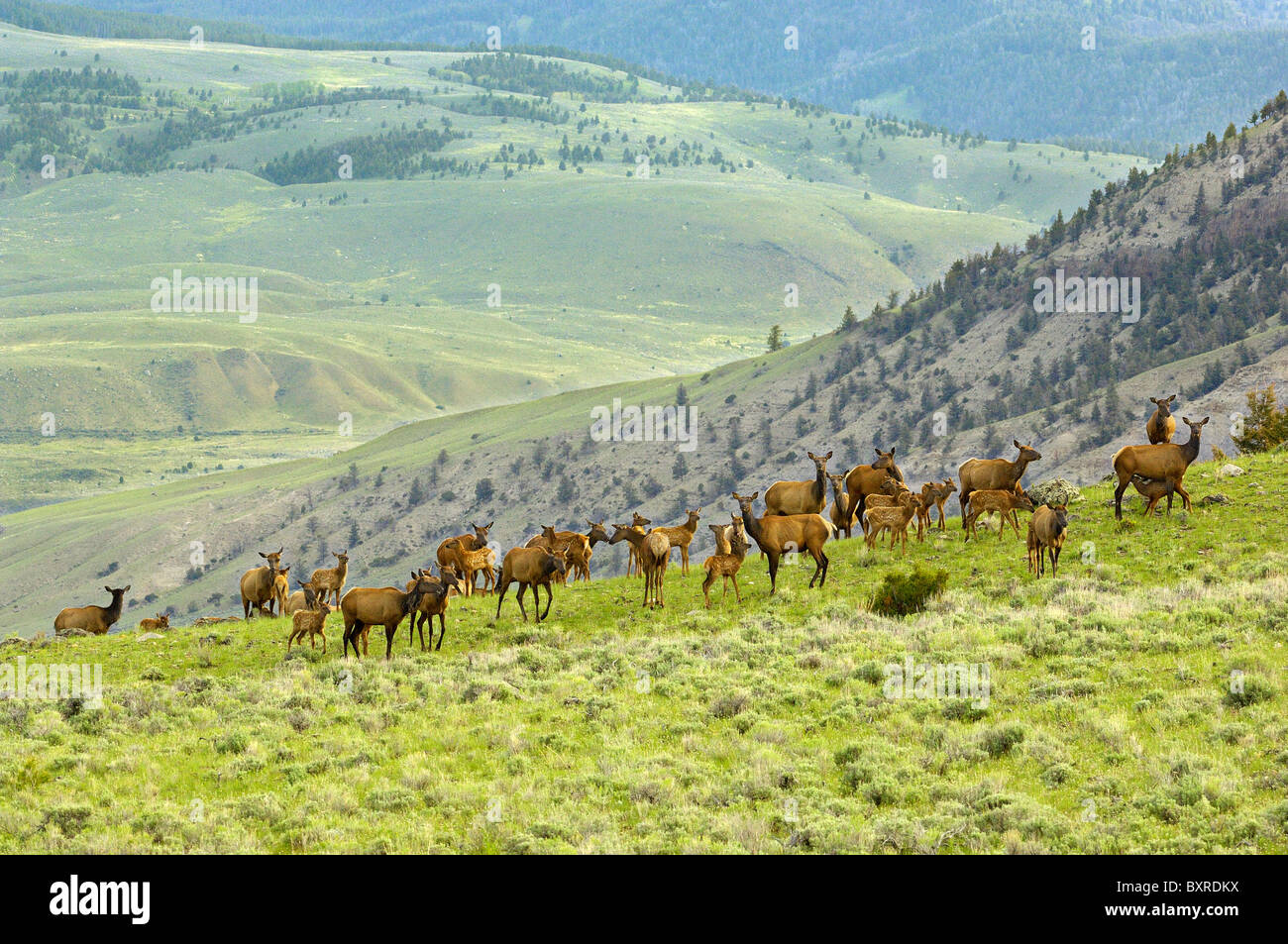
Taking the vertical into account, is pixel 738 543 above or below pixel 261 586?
above

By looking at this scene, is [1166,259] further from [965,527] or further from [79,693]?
[79,693]

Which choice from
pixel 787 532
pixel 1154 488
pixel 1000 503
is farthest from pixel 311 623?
pixel 1154 488

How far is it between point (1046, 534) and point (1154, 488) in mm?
4111

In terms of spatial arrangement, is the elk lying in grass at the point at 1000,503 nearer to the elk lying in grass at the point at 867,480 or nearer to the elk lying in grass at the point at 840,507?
the elk lying in grass at the point at 867,480

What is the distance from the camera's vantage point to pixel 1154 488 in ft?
85.7

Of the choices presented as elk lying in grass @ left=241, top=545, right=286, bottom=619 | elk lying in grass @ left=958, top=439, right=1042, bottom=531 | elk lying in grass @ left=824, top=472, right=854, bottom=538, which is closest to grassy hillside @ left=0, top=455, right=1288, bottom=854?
elk lying in grass @ left=958, top=439, right=1042, bottom=531

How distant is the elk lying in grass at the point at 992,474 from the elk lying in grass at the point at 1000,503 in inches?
12.4

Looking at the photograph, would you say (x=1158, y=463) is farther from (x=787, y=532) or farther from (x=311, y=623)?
(x=311, y=623)

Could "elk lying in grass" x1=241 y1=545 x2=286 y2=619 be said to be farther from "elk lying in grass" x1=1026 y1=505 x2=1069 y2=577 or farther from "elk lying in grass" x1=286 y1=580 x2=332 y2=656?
"elk lying in grass" x1=1026 y1=505 x2=1069 y2=577

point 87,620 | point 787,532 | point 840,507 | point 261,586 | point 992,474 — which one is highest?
point 992,474

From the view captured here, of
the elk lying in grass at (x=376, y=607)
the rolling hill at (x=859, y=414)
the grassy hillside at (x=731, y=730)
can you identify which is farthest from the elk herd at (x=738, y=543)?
the rolling hill at (x=859, y=414)

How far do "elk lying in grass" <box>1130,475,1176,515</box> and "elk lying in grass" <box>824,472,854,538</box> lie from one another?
20.3ft

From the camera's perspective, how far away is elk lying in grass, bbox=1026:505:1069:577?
23.4 metres

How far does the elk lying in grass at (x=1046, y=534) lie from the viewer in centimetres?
2336
